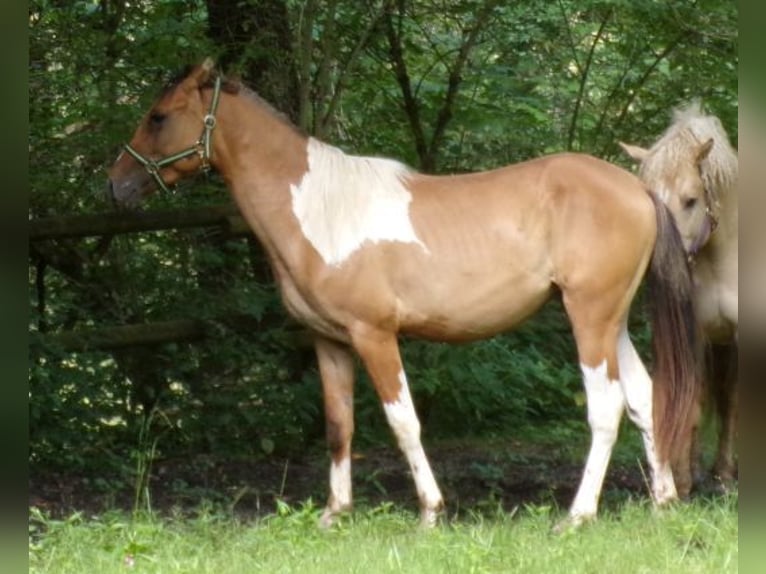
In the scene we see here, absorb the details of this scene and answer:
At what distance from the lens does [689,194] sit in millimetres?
6445

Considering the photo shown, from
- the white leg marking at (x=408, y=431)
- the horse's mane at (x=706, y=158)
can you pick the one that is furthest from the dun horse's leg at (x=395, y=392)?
the horse's mane at (x=706, y=158)

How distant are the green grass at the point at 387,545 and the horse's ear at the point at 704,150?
173 cm

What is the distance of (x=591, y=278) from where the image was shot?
6160 mm

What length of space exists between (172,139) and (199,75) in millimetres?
337

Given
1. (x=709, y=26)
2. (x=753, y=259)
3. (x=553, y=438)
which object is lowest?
(x=553, y=438)

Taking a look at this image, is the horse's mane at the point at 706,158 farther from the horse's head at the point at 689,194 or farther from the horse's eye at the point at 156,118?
the horse's eye at the point at 156,118

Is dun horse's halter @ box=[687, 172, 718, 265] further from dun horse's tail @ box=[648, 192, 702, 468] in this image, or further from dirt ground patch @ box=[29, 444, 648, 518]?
dirt ground patch @ box=[29, 444, 648, 518]

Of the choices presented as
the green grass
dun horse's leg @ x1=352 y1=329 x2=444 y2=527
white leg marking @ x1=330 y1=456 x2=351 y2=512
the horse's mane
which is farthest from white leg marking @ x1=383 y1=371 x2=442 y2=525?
the horse's mane

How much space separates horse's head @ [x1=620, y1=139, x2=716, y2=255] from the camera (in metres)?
6.45

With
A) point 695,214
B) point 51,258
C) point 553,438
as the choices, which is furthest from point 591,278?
point 51,258

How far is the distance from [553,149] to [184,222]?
8.61ft

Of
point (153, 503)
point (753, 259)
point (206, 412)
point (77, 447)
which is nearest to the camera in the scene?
point (753, 259)

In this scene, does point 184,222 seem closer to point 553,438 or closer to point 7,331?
point 553,438

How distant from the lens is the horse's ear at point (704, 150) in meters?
6.44
